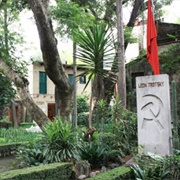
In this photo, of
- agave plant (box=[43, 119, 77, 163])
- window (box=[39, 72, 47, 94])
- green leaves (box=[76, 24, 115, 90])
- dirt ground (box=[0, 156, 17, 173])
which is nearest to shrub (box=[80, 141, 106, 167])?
agave plant (box=[43, 119, 77, 163])

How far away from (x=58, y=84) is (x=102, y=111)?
159 centimetres

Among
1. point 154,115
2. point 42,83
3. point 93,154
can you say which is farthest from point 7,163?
point 42,83

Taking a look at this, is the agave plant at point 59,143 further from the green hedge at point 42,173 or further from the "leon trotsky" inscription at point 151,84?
the "leon trotsky" inscription at point 151,84

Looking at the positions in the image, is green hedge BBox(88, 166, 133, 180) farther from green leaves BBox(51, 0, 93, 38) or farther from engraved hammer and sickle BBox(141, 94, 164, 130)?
green leaves BBox(51, 0, 93, 38)

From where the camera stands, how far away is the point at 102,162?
601cm

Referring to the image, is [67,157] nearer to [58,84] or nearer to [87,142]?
[87,142]

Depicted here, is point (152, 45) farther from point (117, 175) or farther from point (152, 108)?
point (117, 175)

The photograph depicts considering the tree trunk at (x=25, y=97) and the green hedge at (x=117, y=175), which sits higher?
the tree trunk at (x=25, y=97)

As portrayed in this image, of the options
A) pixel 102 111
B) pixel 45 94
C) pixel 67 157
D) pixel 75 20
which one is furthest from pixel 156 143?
pixel 45 94

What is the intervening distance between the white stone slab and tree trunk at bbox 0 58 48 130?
3.30 meters

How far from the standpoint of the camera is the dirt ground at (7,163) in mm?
6309

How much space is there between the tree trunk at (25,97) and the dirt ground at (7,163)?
1.30m

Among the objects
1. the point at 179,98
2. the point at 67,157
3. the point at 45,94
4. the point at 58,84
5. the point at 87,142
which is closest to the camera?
the point at 67,157

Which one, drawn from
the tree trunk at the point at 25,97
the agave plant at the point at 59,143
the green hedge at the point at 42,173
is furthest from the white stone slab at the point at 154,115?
the tree trunk at the point at 25,97
